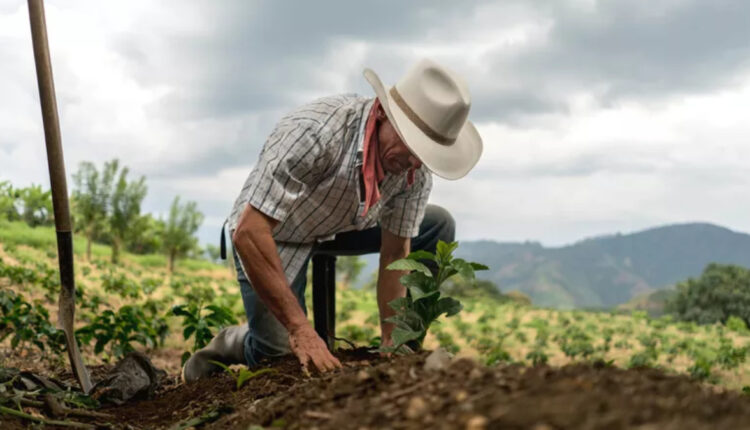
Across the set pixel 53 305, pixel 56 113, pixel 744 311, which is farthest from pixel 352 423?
pixel 744 311

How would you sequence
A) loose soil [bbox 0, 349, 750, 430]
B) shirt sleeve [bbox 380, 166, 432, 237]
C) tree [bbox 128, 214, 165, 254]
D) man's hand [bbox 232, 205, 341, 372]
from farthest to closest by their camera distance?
tree [bbox 128, 214, 165, 254], shirt sleeve [bbox 380, 166, 432, 237], man's hand [bbox 232, 205, 341, 372], loose soil [bbox 0, 349, 750, 430]

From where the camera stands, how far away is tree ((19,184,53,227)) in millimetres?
9671

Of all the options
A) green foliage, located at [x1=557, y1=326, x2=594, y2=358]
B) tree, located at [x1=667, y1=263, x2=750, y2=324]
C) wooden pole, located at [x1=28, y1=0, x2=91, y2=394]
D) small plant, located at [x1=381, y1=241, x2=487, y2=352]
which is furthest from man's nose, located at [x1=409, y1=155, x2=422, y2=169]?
tree, located at [x1=667, y1=263, x2=750, y2=324]

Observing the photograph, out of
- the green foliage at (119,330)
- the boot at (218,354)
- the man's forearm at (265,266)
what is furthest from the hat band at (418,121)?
the green foliage at (119,330)

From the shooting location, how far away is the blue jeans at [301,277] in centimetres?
377

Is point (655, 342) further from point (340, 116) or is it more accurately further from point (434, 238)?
point (340, 116)

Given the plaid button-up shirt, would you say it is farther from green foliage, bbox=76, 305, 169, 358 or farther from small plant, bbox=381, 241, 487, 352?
green foliage, bbox=76, 305, 169, 358

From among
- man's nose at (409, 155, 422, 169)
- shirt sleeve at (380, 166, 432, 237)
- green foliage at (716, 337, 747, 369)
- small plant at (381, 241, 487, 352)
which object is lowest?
green foliage at (716, 337, 747, 369)

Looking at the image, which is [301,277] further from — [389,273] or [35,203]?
[35,203]

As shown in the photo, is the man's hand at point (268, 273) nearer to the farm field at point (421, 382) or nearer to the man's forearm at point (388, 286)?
the farm field at point (421, 382)

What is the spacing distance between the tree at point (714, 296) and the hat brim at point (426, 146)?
62.9 feet

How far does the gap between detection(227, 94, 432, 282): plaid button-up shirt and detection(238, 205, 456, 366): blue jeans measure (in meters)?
0.27

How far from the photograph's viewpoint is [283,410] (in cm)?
195

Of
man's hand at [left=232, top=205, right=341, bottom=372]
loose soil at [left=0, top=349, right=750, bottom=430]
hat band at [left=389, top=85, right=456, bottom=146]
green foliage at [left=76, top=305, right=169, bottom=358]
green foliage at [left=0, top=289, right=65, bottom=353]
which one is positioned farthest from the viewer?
green foliage at [left=76, top=305, right=169, bottom=358]
